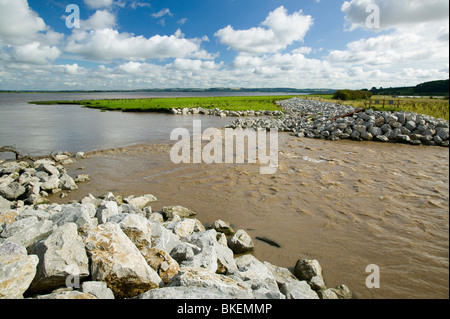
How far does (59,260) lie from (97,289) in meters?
0.78

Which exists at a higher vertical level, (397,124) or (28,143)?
(397,124)

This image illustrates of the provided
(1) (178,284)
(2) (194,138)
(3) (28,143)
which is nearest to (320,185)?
(1) (178,284)

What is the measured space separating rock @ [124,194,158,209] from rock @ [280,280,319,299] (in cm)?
585

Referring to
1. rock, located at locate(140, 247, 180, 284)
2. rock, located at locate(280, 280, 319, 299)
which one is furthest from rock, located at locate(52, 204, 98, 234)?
rock, located at locate(280, 280, 319, 299)

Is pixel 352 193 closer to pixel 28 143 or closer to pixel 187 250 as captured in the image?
pixel 187 250

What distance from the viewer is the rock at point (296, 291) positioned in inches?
162

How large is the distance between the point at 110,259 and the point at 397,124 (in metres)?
19.2

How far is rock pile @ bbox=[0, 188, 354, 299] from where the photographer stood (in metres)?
3.38

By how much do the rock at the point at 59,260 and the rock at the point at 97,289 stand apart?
30cm

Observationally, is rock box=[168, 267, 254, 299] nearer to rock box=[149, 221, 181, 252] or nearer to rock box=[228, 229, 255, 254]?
rock box=[149, 221, 181, 252]

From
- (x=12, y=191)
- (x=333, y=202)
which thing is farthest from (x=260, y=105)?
(x=12, y=191)

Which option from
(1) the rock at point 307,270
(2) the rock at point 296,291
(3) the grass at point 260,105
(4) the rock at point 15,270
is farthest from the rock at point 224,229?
(3) the grass at point 260,105
